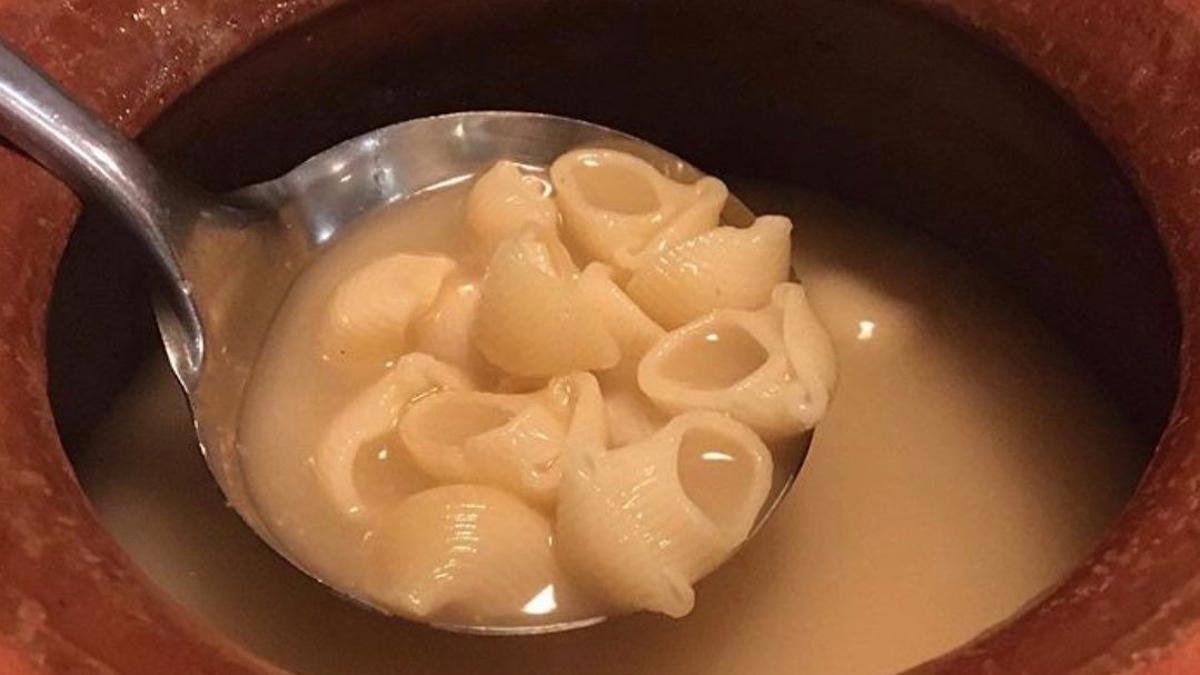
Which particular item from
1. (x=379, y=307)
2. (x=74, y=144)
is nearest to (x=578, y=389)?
(x=379, y=307)

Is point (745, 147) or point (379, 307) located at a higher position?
point (745, 147)

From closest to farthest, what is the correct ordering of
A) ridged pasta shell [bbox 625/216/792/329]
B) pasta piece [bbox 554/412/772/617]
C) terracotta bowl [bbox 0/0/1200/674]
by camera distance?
1. terracotta bowl [bbox 0/0/1200/674]
2. pasta piece [bbox 554/412/772/617]
3. ridged pasta shell [bbox 625/216/792/329]

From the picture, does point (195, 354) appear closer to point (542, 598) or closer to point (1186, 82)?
point (542, 598)

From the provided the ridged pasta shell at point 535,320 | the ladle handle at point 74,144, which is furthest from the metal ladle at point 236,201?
the ridged pasta shell at point 535,320

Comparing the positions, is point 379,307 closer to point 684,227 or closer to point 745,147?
point 684,227

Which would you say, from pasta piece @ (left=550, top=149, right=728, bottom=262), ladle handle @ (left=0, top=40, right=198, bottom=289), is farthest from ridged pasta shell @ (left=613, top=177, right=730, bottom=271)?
ladle handle @ (left=0, top=40, right=198, bottom=289)

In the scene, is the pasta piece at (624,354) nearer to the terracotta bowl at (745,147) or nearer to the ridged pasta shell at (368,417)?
the ridged pasta shell at (368,417)

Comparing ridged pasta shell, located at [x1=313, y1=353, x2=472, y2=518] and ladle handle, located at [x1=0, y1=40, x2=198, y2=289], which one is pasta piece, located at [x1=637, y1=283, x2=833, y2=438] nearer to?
ridged pasta shell, located at [x1=313, y1=353, x2=472, y2=518]
